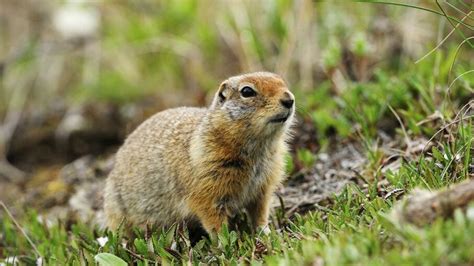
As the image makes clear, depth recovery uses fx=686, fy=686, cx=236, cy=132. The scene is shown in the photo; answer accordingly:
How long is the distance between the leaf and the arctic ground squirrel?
2.47 ft

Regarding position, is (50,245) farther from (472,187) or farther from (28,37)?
(28,37)

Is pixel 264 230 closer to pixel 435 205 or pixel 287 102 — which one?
pixel 287 102

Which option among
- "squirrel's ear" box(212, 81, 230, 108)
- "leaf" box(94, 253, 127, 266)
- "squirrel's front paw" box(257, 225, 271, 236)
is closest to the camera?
"leaf" box(94, 253, 127, 266)

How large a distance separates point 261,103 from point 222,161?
1.66 feet

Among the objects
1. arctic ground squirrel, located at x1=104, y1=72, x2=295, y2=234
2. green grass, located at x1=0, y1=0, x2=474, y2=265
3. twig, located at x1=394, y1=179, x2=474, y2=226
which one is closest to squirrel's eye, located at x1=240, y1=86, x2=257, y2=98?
arctic ground squirrel, located at x1=104, y1=72, x2=295, y2=234

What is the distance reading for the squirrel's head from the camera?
4.46 metres

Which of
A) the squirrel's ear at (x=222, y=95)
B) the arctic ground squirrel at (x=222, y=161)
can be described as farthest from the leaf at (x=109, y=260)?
the squirrel's ear at (x=222, y=95)

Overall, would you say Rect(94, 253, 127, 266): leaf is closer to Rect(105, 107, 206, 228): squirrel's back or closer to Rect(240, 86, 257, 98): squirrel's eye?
Rect(105, 107, 206, 228): squirrel's back

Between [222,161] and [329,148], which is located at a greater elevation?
[222,161]

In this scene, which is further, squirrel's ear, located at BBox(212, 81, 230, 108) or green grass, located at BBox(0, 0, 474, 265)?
squirrel's ear, located at BBox(212, 81, 230, 108)

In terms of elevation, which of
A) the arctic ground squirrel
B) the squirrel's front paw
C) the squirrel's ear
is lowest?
the squirrel's front paw

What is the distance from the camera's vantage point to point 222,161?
474 centimetres

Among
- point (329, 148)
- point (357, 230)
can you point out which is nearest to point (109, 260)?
point (357, 230)

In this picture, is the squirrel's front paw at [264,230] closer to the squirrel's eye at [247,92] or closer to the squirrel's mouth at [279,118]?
the squirrel's mouth at [279,118]
